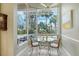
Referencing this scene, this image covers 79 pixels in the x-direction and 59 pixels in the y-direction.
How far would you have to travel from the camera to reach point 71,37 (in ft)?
7.39

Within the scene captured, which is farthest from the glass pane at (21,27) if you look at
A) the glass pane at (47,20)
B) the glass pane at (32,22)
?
the glass pane at (47,20)

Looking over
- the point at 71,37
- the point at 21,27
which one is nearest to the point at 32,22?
the point at 21,27

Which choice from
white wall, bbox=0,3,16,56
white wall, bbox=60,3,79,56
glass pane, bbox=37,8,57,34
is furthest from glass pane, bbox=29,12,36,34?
white wall, bbox=60,3,79,56

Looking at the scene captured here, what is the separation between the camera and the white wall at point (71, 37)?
2.19 meters

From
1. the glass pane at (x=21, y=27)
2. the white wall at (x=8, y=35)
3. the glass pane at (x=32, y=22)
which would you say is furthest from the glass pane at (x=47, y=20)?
the white wall at (x=8, y=35)

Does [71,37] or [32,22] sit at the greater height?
[32,22]

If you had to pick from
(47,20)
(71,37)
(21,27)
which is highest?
(47,20)

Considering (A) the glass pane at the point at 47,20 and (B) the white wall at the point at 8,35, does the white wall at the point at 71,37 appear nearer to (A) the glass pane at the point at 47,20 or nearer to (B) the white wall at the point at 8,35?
(A) the glass pane at the point at 47,20

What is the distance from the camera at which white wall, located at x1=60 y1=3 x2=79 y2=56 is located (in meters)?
2.19

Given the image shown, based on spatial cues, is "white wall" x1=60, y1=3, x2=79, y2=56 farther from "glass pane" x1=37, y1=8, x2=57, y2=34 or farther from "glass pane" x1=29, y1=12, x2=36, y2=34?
"glass pane" x1=29, y1=12, x2=36, y2=34

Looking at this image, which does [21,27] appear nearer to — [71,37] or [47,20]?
[47,20]

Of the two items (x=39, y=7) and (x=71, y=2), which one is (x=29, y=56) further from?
(x=71, y=2)

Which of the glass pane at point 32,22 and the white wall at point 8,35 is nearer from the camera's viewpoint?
the white wall at point 8,35

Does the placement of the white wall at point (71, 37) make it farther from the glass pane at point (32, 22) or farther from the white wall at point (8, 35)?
the white wall at point (8, 35)
